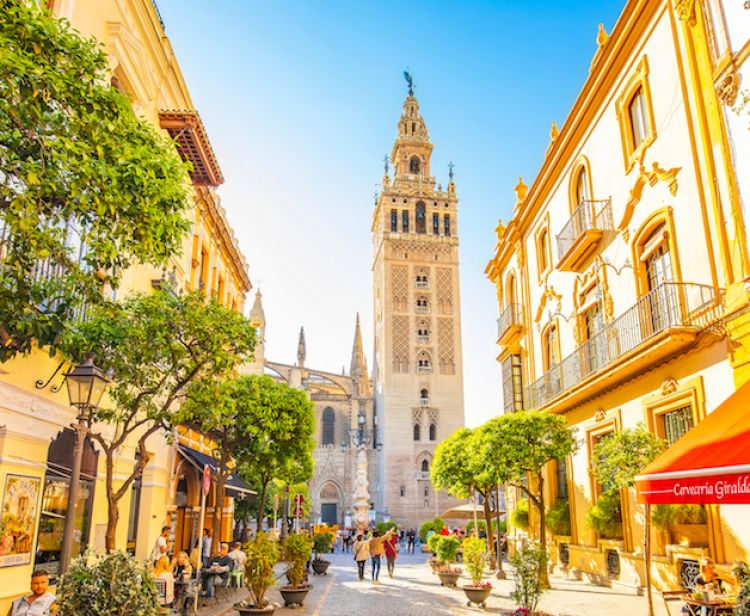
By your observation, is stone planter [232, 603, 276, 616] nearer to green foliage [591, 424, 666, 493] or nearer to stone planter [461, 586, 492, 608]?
stone planter [461, 586, 492, 608]

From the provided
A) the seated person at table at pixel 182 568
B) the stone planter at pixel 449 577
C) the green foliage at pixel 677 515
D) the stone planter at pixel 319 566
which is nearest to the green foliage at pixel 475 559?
the green foliage at pixel 677 515

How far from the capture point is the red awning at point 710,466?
247 inches

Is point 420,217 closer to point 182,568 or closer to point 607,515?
point 607,515

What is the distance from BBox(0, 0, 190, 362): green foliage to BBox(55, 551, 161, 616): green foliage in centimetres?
221

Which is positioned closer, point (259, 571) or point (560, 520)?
point (259, 571)

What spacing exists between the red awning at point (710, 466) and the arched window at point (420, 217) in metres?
62.2

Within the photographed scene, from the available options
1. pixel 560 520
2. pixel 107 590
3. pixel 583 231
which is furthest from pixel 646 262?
pixel 107 590

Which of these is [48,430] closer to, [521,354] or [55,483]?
[55,483]

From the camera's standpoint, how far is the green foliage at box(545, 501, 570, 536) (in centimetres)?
1844

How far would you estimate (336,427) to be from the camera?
6919 centimetres

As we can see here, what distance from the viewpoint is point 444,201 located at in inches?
2842

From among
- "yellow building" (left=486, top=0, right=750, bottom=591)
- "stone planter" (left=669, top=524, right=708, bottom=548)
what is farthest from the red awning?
"stone planter" (left=669, top=524, right=708, bottom=548)

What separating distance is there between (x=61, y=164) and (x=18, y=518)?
17.3 ft

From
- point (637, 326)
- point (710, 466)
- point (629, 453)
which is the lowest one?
point (710, 466)
